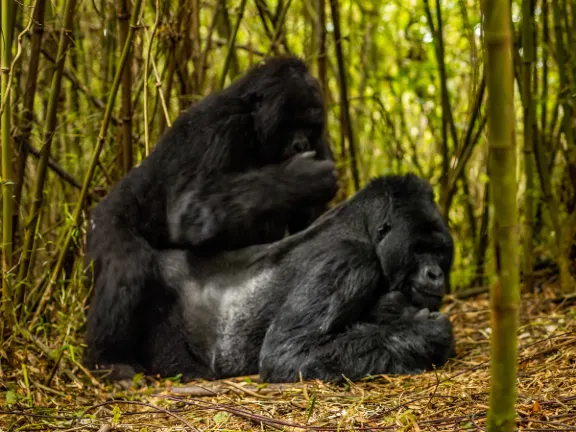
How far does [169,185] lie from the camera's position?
12.9 feet

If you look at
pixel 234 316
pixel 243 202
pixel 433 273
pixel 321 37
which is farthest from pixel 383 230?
pixel 321 37

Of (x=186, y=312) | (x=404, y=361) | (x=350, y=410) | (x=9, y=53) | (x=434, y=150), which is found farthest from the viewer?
(x=434, y=150)

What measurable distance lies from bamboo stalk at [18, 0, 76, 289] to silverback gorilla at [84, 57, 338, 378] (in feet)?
1.58

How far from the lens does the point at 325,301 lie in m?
3.39

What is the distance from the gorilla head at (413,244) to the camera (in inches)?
135

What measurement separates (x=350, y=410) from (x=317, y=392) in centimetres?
42

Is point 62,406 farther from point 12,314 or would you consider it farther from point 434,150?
point 434,150

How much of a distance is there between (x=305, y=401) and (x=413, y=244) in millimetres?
968

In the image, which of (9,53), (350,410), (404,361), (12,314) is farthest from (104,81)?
(350,410)

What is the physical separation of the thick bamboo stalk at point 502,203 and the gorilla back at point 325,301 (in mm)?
1754

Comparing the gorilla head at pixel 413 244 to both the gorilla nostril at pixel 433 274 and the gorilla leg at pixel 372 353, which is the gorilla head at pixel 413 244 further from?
the gorilla leg at pixel 372 353

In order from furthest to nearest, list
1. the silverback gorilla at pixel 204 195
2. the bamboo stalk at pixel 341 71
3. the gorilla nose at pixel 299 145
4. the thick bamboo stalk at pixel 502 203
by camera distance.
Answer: the bamboo stalk at pixel 341 71 < the gorilla nose at pixel 299 145 < the silverback gorilla at pixel 204 195 < the thick bamboo stalk at pixel 502 203

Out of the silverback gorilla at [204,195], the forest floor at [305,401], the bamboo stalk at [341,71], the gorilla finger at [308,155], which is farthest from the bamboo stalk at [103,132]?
the bamboo stalk at [341,71]

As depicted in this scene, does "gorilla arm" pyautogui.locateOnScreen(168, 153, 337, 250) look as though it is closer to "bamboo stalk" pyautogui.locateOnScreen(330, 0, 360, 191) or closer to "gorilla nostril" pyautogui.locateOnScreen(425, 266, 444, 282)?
"gorilla nostril" pyautogui.locateOnScreen(425, 266, 444, 282)
